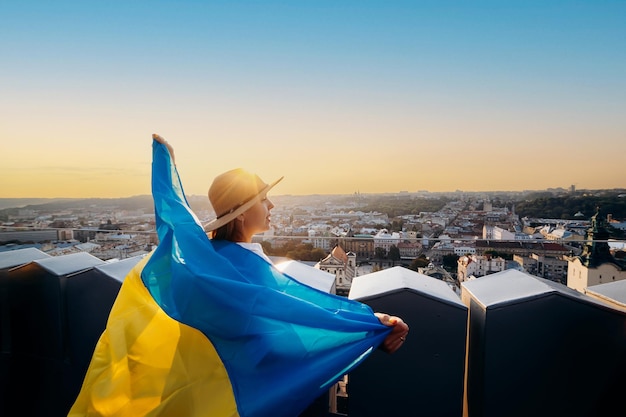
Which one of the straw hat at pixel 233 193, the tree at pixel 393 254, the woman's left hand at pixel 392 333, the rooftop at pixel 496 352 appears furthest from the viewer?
the tree at pixel 393 254

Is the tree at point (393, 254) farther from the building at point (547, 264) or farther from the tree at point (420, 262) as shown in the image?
the building at point (547, 264)

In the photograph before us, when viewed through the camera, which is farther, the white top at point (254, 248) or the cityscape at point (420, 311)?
the cityscape at point (420, 311)

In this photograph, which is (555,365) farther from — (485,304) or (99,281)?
(99,281)

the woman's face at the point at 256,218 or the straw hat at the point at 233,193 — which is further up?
the straw hat at the point at 233,193

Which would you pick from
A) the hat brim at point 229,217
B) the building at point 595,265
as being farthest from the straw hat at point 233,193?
the building at point 595,265

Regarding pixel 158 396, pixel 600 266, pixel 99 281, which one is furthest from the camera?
pixel 600 266

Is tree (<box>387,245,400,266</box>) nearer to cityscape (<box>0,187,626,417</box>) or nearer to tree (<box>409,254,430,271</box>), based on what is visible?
cityscape (<box>0,187,626,417</box>)

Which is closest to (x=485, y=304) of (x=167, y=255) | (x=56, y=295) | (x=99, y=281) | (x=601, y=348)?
(x=601, y=348)
